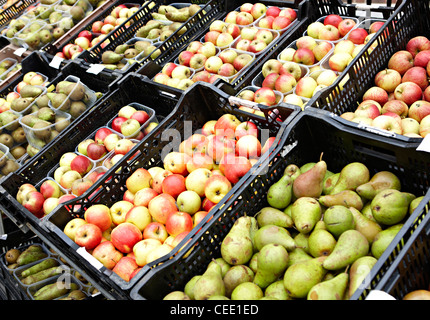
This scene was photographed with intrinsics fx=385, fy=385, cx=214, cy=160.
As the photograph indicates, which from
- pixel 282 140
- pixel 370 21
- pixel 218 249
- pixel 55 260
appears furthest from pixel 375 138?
pixel 55 260

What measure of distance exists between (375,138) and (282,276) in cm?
85

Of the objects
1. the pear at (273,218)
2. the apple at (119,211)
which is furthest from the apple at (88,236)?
the pear at (273,218)

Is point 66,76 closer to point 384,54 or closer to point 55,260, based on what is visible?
point 55,260

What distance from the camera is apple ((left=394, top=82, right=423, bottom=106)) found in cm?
254

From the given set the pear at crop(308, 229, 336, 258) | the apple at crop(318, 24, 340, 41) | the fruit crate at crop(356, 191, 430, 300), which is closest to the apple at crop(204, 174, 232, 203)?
the pear at crop(308, 229, 336, 258)

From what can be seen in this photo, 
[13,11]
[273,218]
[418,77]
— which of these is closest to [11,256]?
[273,218]

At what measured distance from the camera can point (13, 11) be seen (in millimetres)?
6211

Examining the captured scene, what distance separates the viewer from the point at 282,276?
5.82ft

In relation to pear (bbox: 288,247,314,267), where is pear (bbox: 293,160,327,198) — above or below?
above

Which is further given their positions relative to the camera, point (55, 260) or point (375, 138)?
point (55, 260)

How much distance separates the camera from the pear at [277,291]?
1671 mm

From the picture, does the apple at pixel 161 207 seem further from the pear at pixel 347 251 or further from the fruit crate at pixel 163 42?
the fruit crate at pixel 163 42

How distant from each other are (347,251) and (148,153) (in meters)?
1.62

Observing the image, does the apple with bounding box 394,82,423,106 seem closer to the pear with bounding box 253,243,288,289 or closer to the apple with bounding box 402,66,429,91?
the apple with bounding box 402,66,429,91
